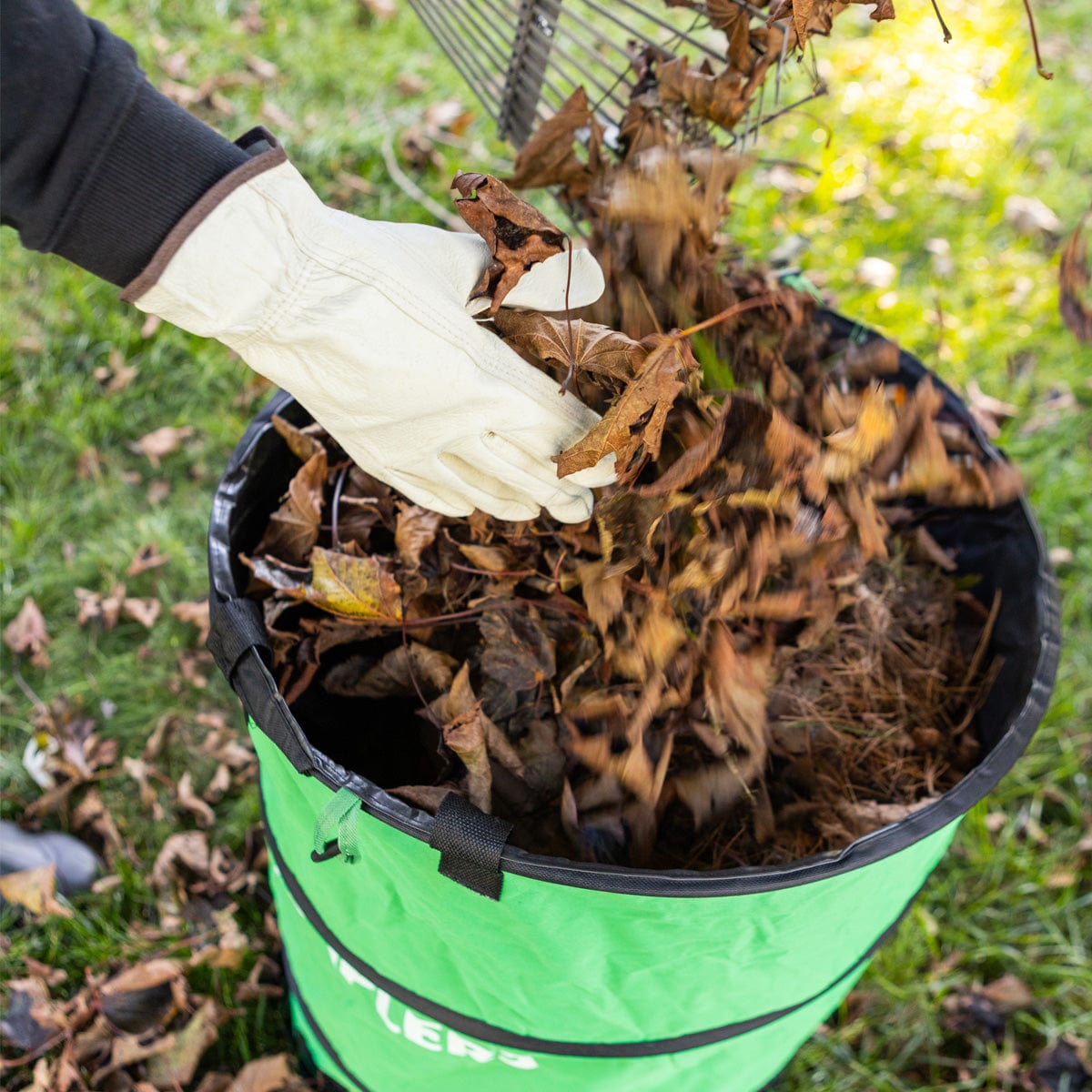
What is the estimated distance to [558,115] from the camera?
1320mm

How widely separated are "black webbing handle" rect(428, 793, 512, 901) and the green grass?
982 mm

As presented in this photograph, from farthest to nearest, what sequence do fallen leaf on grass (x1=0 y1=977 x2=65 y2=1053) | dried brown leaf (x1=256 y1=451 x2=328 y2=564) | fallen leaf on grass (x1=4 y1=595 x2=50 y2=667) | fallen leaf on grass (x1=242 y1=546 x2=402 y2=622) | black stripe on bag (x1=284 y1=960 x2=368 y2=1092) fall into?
fallen leaf on grass (x1=4 y1=595 x2=50 y2=667)
fallen leaf on grass (x1=0 y1=977 x2=65 y2=1053)
black stripe on bag (x1=284 y1=960 x2=368 y2=1092)
dried brown leaf (x1=256 y1=451 x2=328 y2=564)
fallen leaf on grass (x1=242 y1=546 x2=402 y2=622)

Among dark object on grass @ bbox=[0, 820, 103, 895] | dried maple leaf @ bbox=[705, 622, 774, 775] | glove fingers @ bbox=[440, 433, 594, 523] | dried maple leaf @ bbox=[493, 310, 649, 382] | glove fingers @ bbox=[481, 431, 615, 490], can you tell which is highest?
dried maple leaf @ bbox=[493, 310, 649, 382]

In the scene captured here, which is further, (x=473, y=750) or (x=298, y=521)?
(x=298, y=521)

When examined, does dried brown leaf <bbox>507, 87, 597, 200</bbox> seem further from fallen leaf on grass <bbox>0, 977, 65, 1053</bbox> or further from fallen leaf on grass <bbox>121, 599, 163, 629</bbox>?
fallen leaf on grass <bbox>0, 977, 65, 1053</bbox>

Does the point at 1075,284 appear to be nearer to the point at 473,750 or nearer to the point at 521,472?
the point at 521,472

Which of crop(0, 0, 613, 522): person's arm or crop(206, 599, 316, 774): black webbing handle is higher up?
crop(0, 0, 613, 522): person's arm

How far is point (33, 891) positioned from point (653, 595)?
1.32 metres

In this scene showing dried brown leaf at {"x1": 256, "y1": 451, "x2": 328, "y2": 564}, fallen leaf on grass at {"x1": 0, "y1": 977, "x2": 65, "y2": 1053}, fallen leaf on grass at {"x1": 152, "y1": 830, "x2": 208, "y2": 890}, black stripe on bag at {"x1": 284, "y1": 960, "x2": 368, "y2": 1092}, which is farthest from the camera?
fallen leaf on grass at {"x1": 152, "y1": 830, "x2": 208, "y2": 890}

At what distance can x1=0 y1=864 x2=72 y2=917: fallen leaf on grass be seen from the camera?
1.76m

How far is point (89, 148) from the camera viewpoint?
1.02 m

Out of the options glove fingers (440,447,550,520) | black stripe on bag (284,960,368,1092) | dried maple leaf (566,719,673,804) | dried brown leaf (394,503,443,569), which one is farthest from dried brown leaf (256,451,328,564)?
black stripe on bag (284,960,368,1092)

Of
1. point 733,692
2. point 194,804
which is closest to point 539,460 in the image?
point 733,692

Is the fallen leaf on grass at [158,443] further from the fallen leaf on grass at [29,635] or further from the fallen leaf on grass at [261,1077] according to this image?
the fallen leaf on grass at [261,1077]
